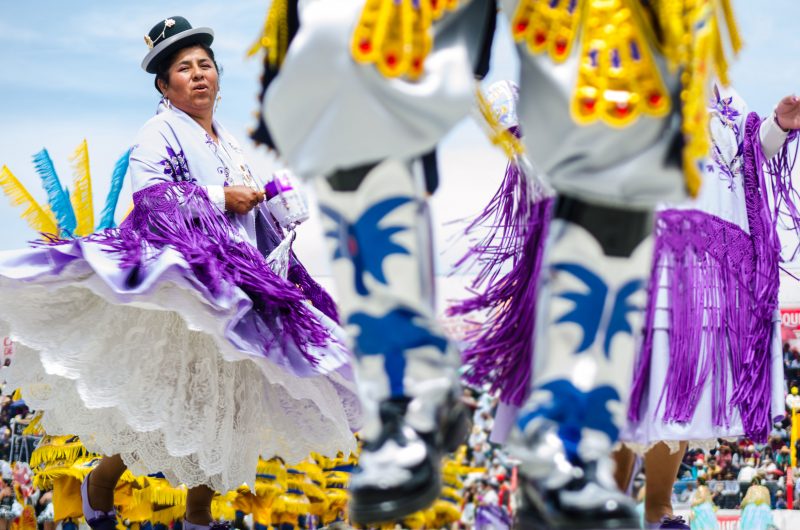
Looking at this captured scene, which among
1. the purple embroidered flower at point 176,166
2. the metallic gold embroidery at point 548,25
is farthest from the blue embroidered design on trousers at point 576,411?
the purple embroidered flower at point 176,166

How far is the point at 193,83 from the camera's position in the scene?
424cm

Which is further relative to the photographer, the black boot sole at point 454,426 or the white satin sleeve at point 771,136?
the white satin sleeve at point 771,136

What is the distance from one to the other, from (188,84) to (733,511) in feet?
21.4

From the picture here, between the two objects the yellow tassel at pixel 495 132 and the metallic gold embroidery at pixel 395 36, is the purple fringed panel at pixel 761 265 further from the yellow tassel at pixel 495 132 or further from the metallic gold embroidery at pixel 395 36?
the metallic gold embroidery at pixel 395 36

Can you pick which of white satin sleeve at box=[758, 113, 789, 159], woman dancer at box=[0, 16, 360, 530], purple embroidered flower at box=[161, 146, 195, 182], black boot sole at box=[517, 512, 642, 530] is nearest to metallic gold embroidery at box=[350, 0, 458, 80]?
black boot sole at box=[517, 512, 642, 530]

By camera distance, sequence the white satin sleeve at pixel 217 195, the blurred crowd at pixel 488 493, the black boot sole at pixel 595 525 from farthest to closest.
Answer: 1. the white satin sleeve at pixel 217 195
2. the blurred crowd at pixel 488 493
3. the black boot sole at pixel 595 525

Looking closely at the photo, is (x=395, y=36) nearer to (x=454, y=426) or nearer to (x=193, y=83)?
(x=454, y=426)

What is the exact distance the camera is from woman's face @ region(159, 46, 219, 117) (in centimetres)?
423

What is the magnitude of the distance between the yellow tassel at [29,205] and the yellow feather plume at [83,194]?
0.12 m

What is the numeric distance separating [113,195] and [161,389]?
114 cm

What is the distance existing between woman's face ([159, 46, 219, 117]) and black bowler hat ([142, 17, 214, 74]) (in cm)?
3

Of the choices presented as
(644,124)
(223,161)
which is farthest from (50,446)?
(644,124)

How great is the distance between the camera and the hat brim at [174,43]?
427 centimetres

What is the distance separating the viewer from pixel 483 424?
439 centimetres
